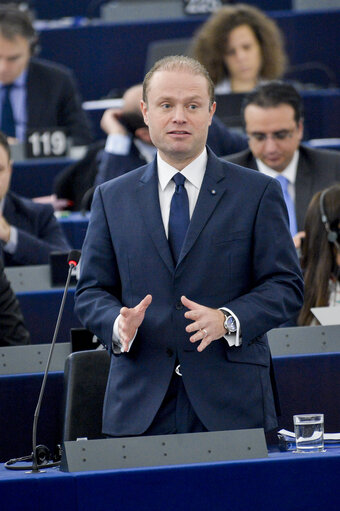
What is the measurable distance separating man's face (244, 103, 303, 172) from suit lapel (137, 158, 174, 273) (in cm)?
187

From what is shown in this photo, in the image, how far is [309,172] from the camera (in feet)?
14.9

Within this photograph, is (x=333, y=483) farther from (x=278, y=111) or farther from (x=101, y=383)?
(x=278, y=111)

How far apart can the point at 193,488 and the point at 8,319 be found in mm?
1558

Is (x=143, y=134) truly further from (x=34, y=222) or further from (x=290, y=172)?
(x=290, y=172)

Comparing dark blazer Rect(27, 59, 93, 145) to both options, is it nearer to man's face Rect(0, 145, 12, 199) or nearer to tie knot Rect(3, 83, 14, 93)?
tie knot Rect(3, 83, 14, 93)

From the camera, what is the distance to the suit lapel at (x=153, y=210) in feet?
8.46

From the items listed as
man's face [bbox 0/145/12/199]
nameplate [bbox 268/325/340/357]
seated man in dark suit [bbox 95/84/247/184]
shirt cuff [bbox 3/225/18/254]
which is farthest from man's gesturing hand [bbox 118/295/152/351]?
seated man in dark suit [bbox 95/84/247/184]

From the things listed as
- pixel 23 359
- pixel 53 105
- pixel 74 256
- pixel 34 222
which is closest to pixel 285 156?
pixel 34 222

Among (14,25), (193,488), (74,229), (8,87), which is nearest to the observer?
(193,488)

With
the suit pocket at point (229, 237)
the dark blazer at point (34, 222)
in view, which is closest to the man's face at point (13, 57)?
the dark blazer at point (34, 222)

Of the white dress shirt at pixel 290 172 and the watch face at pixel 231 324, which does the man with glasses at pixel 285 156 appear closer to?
the white dress shirt at pixel 290 172

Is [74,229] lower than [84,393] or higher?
higher

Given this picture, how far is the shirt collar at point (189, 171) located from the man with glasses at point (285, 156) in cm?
183

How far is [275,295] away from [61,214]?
9.72 ft
